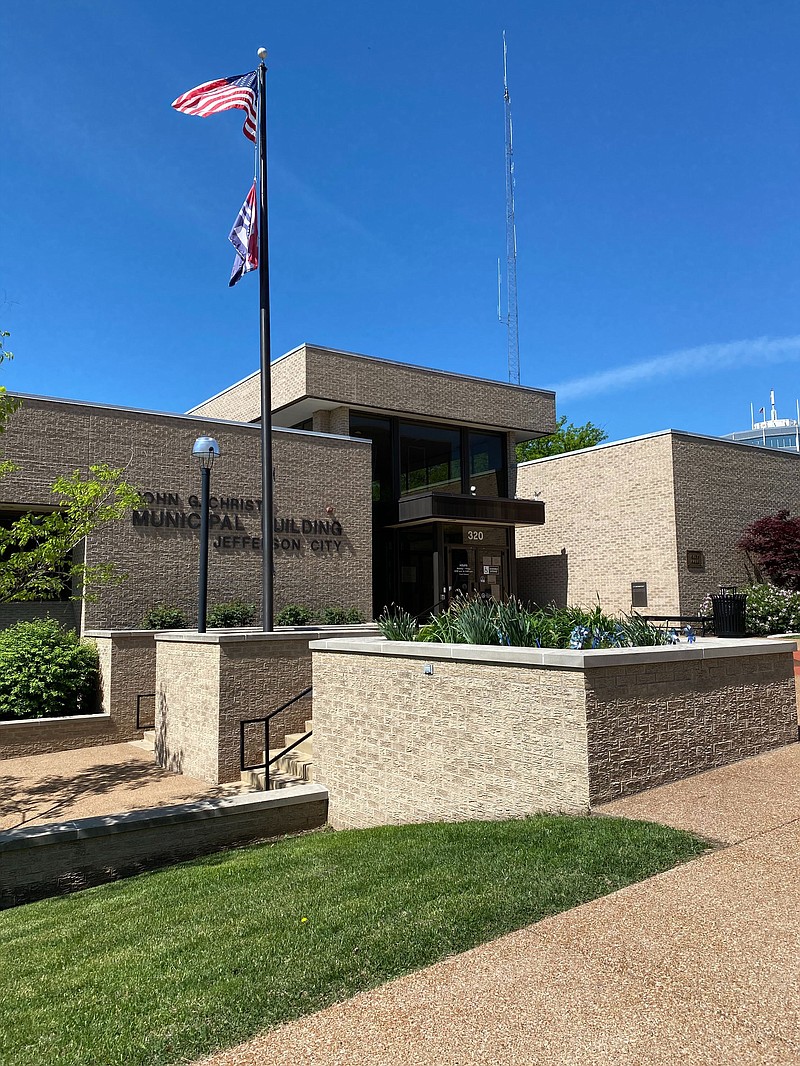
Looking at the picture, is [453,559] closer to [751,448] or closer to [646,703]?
[751,448]

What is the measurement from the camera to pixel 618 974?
3869 mm

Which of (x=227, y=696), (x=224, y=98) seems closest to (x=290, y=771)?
(x=227, y=696)

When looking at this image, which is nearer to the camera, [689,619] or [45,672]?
[45,672]

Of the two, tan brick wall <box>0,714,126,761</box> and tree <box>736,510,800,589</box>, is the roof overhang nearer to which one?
tree <box>736,510,800,589</box>

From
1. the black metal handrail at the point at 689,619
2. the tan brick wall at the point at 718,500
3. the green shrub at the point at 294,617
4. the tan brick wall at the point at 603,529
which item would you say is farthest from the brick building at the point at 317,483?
the black metal handrail at the point at 689,619

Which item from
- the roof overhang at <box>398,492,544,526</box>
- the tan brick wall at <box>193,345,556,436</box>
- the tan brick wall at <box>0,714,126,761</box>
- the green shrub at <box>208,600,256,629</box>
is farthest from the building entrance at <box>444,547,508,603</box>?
the tan brick wall at <box>0,714,126,761</box>

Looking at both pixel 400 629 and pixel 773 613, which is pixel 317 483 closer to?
pixel 400 629

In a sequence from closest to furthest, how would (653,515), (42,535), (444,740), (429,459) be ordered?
(444,740) → (42,535) → (653,515) → (429,459)

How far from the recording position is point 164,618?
1620 cm

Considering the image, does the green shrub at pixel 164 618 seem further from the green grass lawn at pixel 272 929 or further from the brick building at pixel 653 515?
the brick building at pixel 653 515

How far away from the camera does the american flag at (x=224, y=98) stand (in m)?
12.8

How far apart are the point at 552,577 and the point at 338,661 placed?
1670 centimetres

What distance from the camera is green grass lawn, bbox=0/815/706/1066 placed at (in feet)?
12.9

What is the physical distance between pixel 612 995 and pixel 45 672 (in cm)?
1263
